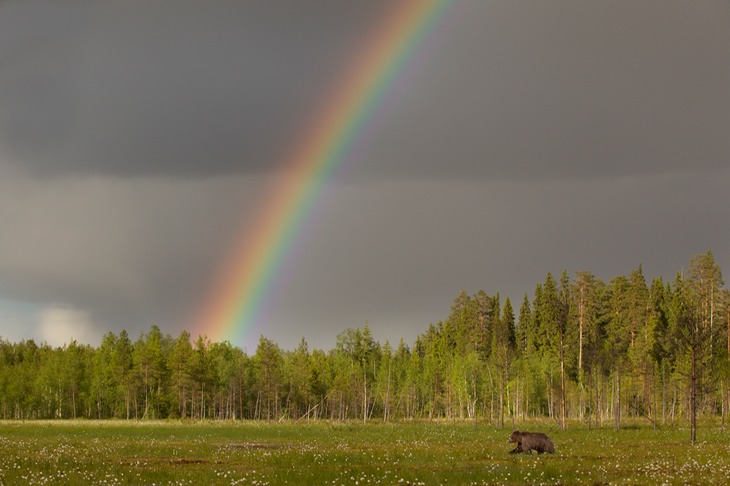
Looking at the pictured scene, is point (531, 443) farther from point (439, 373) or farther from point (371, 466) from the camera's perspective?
point (439, 373)

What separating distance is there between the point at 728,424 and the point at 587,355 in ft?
75.0

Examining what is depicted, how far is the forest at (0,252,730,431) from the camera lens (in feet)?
382

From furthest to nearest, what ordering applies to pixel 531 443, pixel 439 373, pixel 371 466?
pixel 439 373, pixel 531 443, pixel 371 466

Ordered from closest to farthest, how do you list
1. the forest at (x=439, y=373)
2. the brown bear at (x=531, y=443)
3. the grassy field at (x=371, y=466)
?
the grassy field at (x=371, y=466), the brown bear at (x=531, y=443), the forest at (x=439, y=373)

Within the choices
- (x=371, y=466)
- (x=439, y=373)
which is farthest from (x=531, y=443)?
(x=439, y=373)

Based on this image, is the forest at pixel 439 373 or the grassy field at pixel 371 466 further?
the forest at pixel 439 373

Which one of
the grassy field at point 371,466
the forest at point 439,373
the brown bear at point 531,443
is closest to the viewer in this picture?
the grassy field at point 371,466

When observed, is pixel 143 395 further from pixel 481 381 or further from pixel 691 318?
pixel 691 318

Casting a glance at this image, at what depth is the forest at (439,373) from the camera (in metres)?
116

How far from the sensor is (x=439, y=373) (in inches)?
5236

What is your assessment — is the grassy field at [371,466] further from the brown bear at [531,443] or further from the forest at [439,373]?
the forest at [439,373]

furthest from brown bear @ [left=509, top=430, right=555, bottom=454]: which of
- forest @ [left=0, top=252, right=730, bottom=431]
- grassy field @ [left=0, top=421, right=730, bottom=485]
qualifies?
forest @ [left=0, top=252, right=730, bottom=431]

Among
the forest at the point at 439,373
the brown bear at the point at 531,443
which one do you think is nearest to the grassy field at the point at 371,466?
the brown bear at the point at 531,443

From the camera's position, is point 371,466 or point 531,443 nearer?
point 371,466
